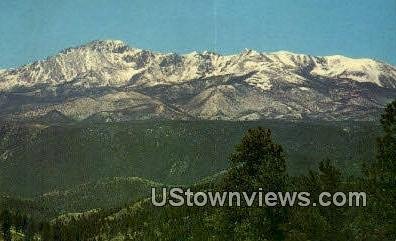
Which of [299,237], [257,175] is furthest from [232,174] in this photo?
[299,237]

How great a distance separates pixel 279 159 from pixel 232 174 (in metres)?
4.23

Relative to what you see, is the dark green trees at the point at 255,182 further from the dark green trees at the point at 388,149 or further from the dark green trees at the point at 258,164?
the dark green trees at the point at 388,149

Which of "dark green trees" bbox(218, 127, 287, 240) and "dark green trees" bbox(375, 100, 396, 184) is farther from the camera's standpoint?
"dark green trees" bbox(218, 127, 287, 240)

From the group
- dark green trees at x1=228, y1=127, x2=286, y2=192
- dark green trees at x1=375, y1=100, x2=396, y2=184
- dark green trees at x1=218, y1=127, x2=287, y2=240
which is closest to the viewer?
dark green trees at x1=375, y1=100, x2=396, y2=184

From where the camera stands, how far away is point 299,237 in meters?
52.5

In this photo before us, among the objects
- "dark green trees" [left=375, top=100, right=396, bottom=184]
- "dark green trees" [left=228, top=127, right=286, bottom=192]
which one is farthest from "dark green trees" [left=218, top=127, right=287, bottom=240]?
"dark green trees" [left=375, top=100, right=396, bottom=184]

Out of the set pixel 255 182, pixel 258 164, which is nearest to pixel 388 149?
pixel 258 164

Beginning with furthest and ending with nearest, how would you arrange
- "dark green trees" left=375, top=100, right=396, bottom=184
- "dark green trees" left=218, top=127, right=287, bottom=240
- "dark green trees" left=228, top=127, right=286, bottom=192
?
"dark green trees" left=228, top=127, right=286, bottom=192 < "dark green trees" left=218, top=127, right=287, bottom=240 < "dark green trees" left=375, top=100, right=396, bottom=184

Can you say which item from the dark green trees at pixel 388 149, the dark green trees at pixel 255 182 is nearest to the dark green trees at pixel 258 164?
the dark green trees at pixel 255 182

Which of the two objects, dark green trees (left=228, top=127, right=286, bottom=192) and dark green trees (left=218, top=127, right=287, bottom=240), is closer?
dark green trees (left=218, top=127, right=287, bottom=240)

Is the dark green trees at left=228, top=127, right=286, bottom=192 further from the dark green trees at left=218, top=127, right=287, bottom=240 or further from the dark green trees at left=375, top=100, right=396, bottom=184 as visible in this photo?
the dark green trees at left=375, top=100, right=396, bottom=184

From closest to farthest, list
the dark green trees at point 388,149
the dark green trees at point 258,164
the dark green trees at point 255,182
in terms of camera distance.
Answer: the dark green trees at point 388,149, the dark green trees at point 255,182, the dark green trees at point 258,164

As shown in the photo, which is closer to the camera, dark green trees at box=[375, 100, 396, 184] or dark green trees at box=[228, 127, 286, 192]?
dark green trees at box=[375, 100, 396, 184]

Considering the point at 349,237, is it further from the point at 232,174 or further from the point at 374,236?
the point at 232,174
